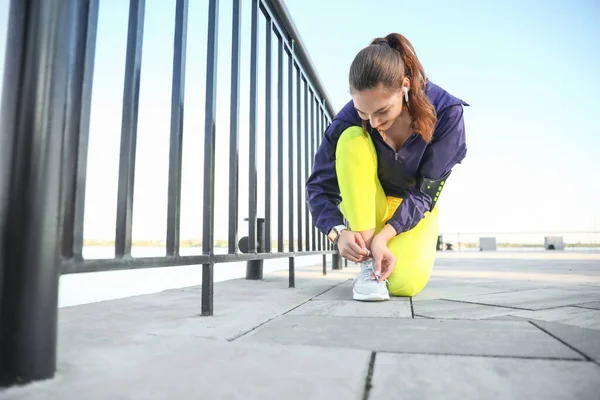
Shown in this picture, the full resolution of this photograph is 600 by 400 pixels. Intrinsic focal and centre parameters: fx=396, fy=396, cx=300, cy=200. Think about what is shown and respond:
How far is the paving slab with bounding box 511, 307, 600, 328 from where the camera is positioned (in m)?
0.91

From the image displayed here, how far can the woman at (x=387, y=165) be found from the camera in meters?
1.24

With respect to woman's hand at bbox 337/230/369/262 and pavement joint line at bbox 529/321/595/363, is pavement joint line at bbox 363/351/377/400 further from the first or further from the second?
woman's hand at bbox 337/230/369/262

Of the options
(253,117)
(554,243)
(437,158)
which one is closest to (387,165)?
(437,158)

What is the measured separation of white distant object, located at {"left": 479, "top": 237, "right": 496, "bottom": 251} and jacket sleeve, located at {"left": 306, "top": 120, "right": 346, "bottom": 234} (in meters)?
14.9

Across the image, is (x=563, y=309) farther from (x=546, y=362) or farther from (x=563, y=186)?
(x=563, y=186)

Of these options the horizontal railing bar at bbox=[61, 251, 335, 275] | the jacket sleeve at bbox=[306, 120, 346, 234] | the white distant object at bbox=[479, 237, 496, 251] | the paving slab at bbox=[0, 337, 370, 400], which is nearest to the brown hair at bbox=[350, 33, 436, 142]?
the jacket sleeve at bbox=[306, 120, 346, 234]

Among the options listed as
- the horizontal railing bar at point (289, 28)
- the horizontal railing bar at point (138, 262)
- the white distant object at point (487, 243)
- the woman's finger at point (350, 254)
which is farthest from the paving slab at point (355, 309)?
the white distant object at point (487, 243)

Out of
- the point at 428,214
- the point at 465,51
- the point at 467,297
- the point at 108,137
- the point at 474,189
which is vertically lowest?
the point at 467,297

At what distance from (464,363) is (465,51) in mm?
16008

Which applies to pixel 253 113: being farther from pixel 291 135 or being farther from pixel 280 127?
pixel 291 135

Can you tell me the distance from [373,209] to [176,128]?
78 centimetres

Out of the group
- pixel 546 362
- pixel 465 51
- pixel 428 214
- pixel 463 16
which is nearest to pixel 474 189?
pixel 465 51

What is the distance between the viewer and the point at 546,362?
586 mm

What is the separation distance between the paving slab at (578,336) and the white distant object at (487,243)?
15.4 m
